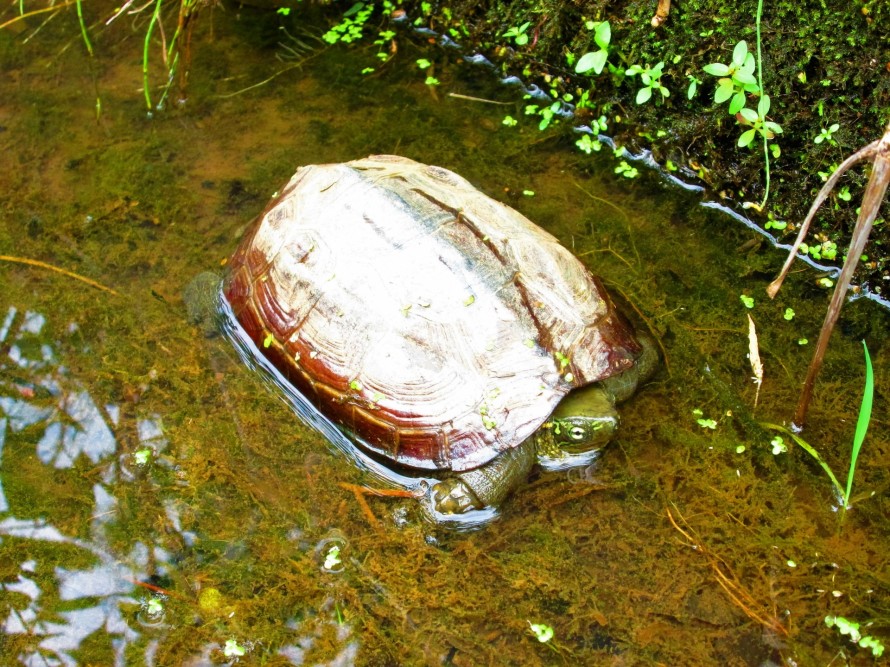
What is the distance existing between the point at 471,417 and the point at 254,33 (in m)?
3.73

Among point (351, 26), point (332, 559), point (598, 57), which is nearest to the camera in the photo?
point (332, 559)

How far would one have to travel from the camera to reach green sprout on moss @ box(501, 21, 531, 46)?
464 cm

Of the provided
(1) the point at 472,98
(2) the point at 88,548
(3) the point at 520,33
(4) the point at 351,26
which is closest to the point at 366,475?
(2) the point at 88,548

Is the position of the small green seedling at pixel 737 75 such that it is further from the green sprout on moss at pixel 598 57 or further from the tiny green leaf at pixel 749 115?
the green sprout on moss at pixel 598 57

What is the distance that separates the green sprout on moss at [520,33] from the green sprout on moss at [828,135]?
181 centimetres

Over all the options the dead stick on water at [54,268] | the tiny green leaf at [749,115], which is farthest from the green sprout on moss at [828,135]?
the dead stick on water at [54,268]

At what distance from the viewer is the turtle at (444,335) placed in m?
3.22

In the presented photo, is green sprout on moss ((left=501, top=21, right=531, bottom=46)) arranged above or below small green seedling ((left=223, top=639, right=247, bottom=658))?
above

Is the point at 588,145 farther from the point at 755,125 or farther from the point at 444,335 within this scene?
the point at 444,335

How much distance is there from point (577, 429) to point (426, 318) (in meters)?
0.81

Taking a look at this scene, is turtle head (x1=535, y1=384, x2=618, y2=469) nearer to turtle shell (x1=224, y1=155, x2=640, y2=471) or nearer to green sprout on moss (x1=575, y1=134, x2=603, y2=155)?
turtle shell (x1=224, y1=155, x2=640, y2=471)

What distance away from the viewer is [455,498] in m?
3.25

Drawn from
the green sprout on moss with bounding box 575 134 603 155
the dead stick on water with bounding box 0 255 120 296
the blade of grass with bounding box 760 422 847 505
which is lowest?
the blade of grass with bounding box 760 422 847 505

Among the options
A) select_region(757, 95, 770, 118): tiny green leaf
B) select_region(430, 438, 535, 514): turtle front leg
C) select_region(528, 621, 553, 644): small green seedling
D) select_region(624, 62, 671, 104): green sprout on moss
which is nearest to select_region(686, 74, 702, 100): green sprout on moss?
select_region(624, 62, 671, 104): green sprout on moss
